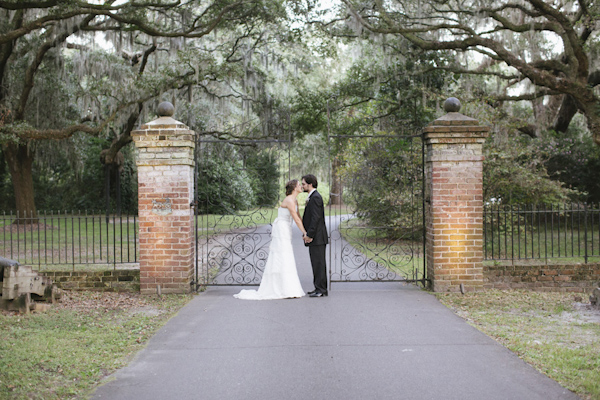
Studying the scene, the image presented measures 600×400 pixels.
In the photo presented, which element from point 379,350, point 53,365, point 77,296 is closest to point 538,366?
point 379,350

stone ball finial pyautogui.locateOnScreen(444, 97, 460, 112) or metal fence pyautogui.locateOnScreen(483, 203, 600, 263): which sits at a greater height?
stone ball finial pyautogui.locateOnScreen(444, 97, 460, 112)

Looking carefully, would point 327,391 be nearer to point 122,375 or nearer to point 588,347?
point 122,375

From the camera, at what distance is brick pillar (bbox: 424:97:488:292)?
7723 mm

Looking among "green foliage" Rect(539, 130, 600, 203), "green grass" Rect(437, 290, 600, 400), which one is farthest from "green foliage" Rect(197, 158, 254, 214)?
"green foliage" Rect(539, 130, 600, 203)

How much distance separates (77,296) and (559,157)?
1950 cm

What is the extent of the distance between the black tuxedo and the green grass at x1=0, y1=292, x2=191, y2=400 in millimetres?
→ 1909

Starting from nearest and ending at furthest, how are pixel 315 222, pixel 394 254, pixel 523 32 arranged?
pixel 315 222, pixel 394 254, pixel 523 32

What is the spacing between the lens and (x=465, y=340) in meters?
5.35

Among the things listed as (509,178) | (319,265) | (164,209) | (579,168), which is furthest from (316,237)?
(579,168)

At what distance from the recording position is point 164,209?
7.62 metres

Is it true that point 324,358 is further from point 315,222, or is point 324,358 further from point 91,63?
point 91,63

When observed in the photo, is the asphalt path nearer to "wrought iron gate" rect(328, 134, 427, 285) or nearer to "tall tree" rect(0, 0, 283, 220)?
"wrought iron gate" rect(328, 134, 427, 285)

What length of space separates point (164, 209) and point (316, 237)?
7.36 feet

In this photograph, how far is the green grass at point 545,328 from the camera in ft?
14.4
